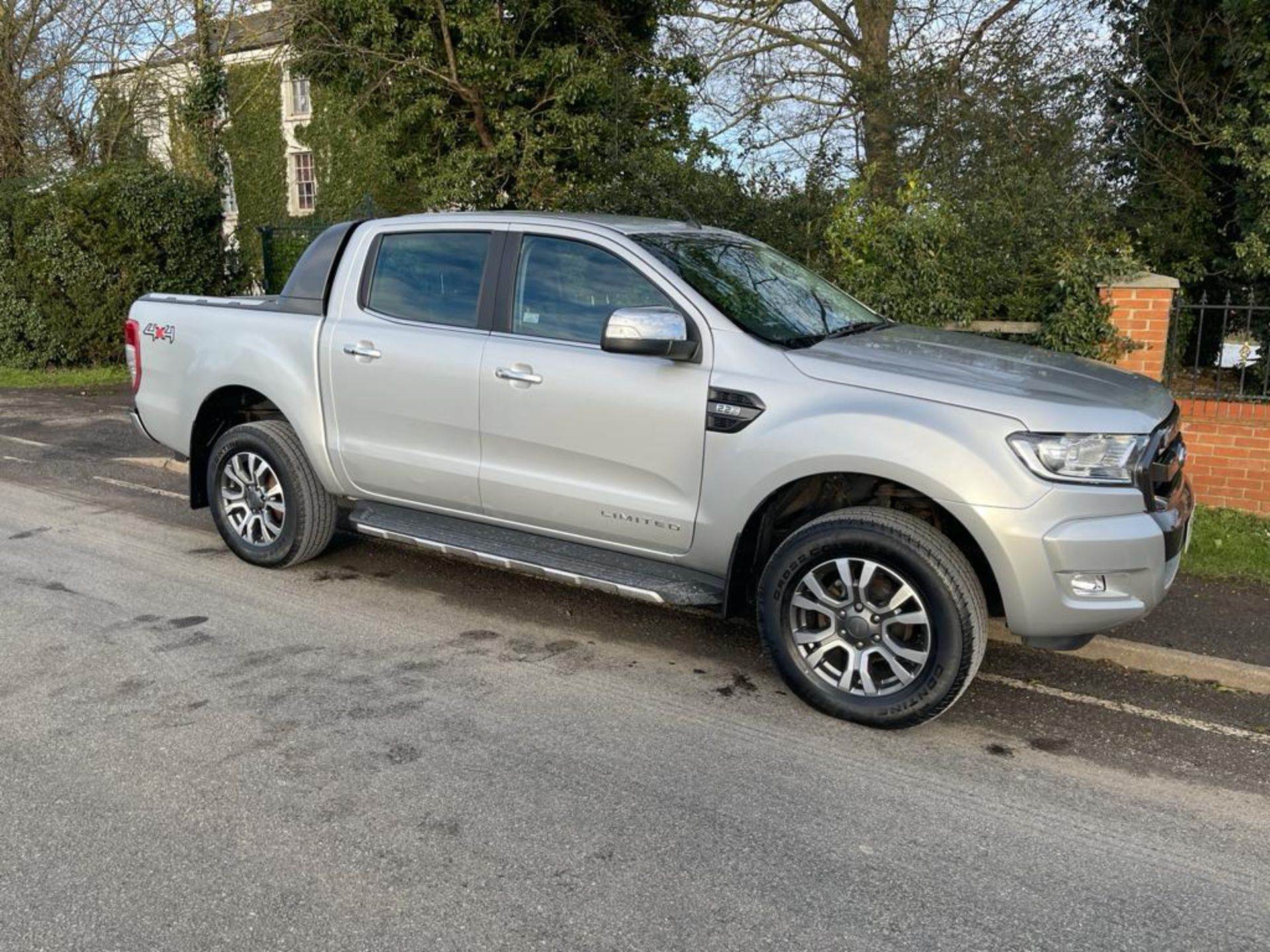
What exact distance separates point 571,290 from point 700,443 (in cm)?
104

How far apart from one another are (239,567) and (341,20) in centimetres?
983

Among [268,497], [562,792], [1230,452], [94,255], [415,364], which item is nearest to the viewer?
[562,792]

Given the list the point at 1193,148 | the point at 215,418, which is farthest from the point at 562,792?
the point at 1193,148

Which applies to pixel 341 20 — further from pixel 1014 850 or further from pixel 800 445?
pixel 1014 850

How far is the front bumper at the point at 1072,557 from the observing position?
368 cm

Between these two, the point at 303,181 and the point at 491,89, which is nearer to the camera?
the point at 491,89

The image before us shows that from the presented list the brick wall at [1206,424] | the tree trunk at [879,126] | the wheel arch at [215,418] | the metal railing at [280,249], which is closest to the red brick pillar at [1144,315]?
the brick wall at [1206,424]

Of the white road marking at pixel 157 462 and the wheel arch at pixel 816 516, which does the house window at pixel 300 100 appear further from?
the wheel arch at pixel 816 516

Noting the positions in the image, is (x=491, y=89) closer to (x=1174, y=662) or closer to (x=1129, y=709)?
(x=1174, y=662)

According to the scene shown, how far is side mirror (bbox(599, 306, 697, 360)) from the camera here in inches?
164

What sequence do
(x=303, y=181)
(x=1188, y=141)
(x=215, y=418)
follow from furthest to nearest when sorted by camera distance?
(x=303, y=181)
(x=1188, y=141)
(x=215, y=418)

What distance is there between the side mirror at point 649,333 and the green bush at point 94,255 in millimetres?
11711

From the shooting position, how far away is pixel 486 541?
4.90 metres

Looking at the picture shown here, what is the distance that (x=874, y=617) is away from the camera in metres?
3.96
